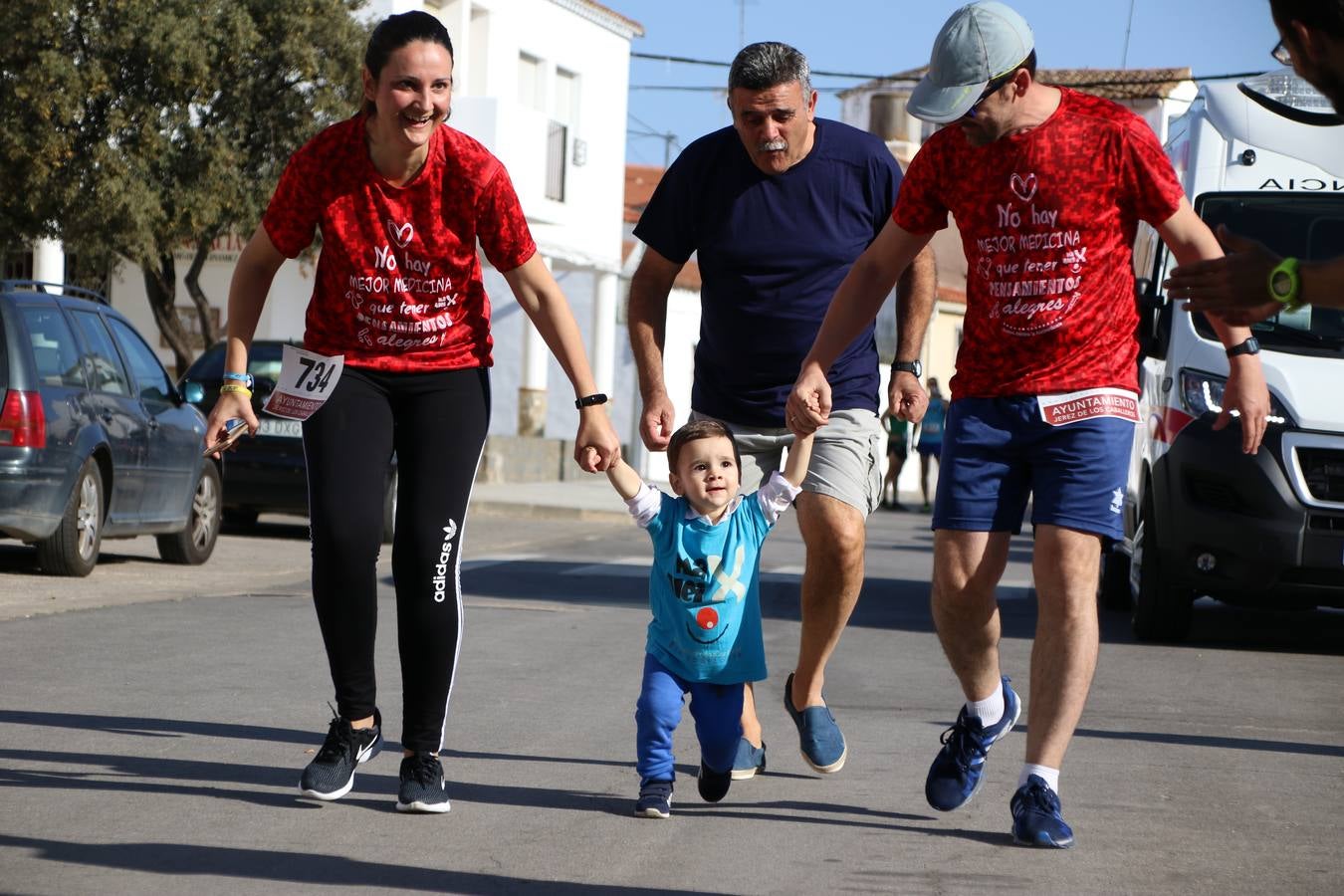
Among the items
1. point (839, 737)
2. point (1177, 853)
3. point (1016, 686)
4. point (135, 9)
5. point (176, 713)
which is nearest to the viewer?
point (1177, 853)

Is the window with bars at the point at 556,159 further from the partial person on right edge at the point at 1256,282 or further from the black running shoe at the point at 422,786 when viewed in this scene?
the partial person on right edge at the point at 1256,282

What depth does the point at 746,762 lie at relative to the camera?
600 cm

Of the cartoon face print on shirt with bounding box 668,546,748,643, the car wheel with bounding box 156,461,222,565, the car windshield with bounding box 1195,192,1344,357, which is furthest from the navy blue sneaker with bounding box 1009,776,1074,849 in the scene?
the car wheel with bounding box 156,461,222,565

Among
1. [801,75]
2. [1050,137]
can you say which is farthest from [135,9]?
[1050,137]

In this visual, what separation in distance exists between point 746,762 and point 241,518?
13.3m

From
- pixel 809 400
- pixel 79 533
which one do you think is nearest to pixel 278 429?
pixel 79 533

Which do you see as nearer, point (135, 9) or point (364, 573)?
point (364, 573)

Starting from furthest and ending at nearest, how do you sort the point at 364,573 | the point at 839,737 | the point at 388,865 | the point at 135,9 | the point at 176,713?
1. the point at 135,9
2. the point at 176,713
3. the point at 839,737
4. the point at 364,573
5. the point at 388,865

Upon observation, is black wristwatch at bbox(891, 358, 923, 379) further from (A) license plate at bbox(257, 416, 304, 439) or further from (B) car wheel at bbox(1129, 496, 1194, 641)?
(A) license plate at bbox(257, 416, 304, 439)

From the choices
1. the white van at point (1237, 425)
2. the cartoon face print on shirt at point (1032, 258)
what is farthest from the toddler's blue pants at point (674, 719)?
the white van at point (1237, 425)

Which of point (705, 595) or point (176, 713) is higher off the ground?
point (705, 595)

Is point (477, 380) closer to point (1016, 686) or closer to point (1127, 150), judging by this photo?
point (1127, 150)

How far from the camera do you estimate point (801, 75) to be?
→ 6066 mm

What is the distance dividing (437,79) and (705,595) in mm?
1512
